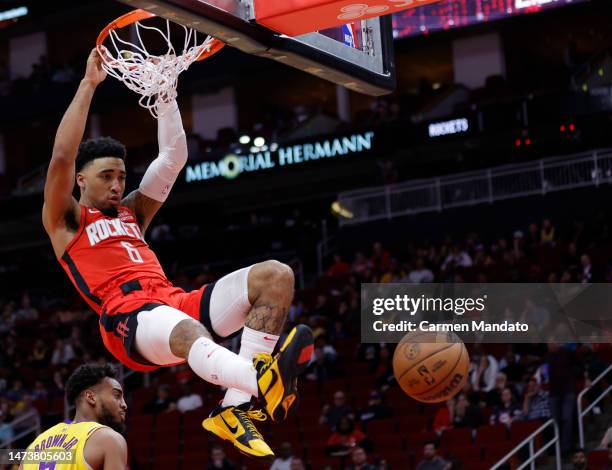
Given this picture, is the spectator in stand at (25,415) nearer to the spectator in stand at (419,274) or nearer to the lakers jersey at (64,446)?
the spectator in stand at (419,274)

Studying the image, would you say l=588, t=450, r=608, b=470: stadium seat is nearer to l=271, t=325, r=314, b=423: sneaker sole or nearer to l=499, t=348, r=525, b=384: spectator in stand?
l=499, t=348, r=525, b=384: spectator in stand

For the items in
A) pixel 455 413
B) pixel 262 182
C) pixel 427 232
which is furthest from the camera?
pixel 262 182

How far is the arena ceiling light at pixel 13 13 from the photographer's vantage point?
28.8 m

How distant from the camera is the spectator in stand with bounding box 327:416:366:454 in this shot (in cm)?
1309

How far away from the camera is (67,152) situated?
592cm

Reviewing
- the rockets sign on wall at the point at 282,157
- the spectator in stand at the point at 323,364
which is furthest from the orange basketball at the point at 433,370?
the rockets sign on wall at the point at 282,157

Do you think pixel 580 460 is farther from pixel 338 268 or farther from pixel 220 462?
pixel 338 268

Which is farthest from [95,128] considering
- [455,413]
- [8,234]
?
[455,413]

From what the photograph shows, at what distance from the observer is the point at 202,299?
6082mm

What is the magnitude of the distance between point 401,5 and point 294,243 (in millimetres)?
17050

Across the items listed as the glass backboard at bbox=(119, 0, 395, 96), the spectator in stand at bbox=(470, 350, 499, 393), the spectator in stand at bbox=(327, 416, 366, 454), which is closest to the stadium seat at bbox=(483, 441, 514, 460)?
the spectator in stand at bbox=(470, 350, 499, 393)

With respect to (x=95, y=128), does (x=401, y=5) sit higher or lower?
lower

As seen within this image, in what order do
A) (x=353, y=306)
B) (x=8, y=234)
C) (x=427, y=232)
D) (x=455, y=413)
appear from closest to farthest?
(x=455, y=413), (x=353, y=306), (x=427, y=232), (x=8, y=234)

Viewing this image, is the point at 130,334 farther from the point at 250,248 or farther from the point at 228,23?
the point at 250,248
